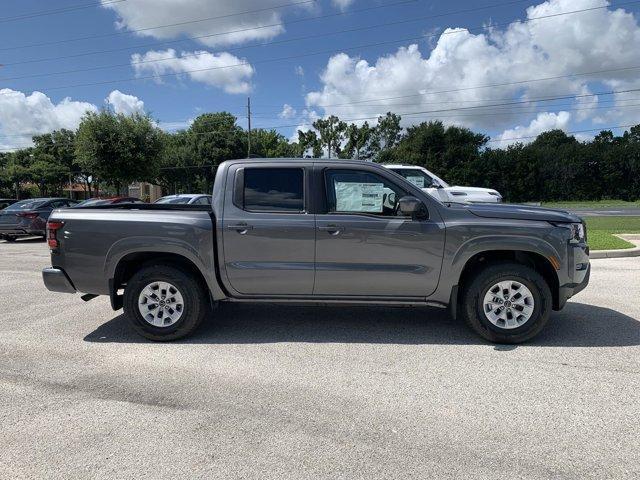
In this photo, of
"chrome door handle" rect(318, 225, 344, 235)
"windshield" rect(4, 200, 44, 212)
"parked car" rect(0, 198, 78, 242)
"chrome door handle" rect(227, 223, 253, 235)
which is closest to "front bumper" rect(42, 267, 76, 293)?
"chrome door handle" rect(227, 223, 253, 235)

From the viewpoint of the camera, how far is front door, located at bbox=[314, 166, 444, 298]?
457 centimetres

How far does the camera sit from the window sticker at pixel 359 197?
187 inches

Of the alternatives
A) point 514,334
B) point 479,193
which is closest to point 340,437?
point 514,334

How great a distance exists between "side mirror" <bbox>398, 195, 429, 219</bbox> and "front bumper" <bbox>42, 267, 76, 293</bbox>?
365cm

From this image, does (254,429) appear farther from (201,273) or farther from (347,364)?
(201,273)

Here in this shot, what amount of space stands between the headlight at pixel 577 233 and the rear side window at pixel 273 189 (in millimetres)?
2770

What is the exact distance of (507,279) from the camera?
4555 mm

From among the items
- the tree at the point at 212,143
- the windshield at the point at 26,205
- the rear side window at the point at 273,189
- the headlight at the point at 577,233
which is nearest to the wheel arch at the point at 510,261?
the headlight at the point at 577,233

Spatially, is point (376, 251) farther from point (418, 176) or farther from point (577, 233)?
point (418, 176)

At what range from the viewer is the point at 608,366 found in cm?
405

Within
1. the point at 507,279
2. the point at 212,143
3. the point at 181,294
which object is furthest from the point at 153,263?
the point at 212,143

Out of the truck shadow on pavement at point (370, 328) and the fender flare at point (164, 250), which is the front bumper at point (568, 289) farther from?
the fender flare at point (164, 250)

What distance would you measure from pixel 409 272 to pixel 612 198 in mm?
48935

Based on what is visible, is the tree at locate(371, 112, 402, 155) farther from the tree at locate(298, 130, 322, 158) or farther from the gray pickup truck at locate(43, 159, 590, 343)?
the gray pickup truck at locate(43, 159, 590, 343)
